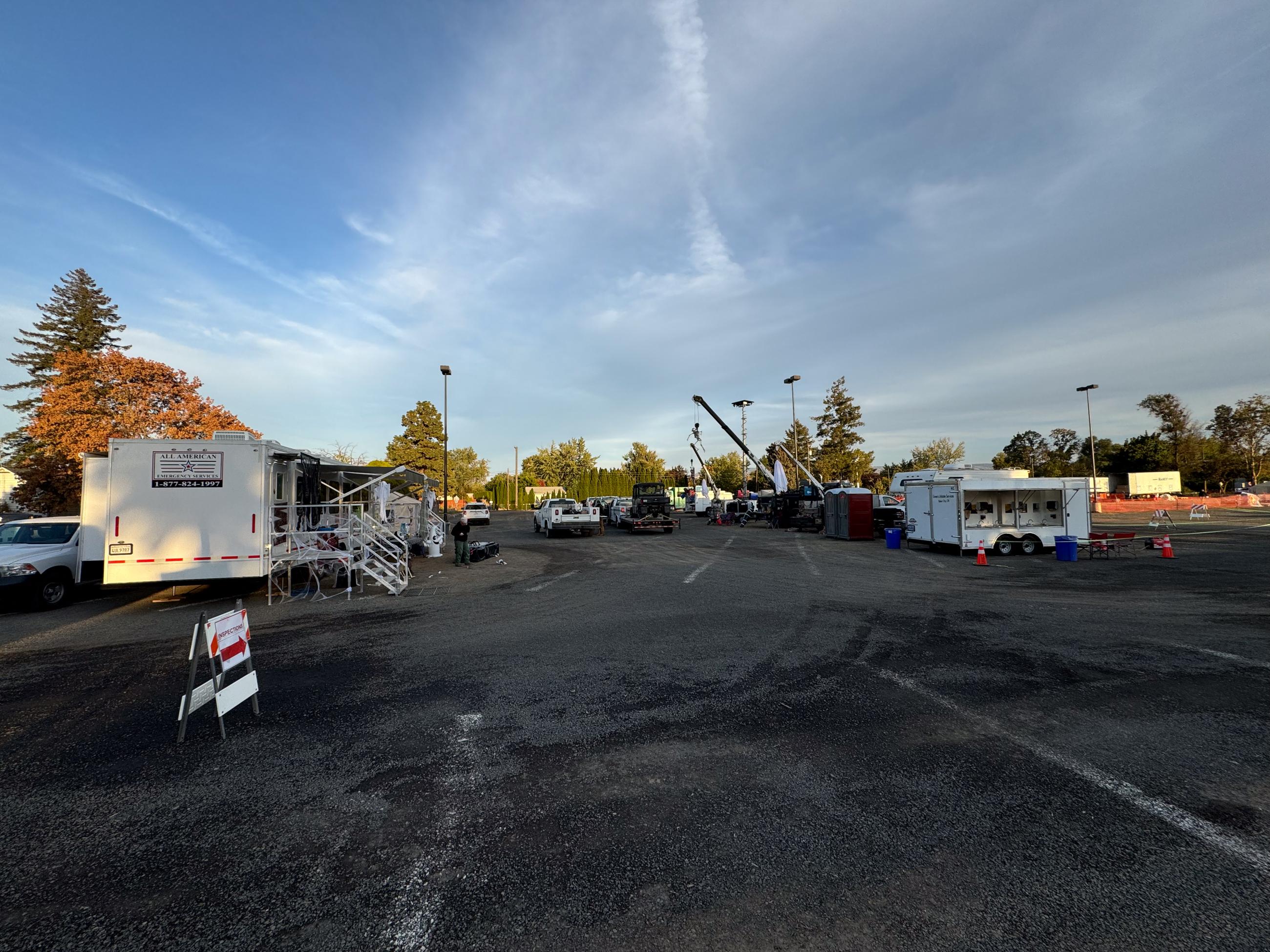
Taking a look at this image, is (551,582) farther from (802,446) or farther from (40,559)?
(802,446)

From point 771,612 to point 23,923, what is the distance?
833cm

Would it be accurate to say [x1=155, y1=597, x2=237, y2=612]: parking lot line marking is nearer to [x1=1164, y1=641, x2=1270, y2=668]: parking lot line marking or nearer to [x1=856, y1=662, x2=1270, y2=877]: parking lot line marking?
[x1=856, y1=662, x2=1270, y2=877]: parking lot line marking

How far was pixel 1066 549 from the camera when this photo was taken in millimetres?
15891

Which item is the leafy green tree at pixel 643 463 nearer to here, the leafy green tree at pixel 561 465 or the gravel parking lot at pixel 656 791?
the leafy green tree at pixel 561 465

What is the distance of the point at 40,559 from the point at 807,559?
17365 mm

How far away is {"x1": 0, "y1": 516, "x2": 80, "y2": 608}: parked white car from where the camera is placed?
10125 mm

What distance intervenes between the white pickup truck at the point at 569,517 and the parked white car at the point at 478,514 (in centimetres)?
923

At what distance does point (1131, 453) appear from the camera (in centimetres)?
6681

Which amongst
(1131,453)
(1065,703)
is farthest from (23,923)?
(1131,453)

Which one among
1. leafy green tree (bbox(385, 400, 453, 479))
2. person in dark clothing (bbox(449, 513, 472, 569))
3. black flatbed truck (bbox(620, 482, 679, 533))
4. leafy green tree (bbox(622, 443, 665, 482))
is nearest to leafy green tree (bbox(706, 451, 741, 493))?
leafy green tree (bbox(622, 443, 665, 482))

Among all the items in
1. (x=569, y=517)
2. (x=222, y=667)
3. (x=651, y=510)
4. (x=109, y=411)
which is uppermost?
(x=109, y=411)

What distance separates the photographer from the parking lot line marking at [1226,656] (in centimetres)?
617

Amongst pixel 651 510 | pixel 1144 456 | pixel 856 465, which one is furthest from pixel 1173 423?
pixel 651 510

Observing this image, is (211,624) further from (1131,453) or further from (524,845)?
(1131,453)
